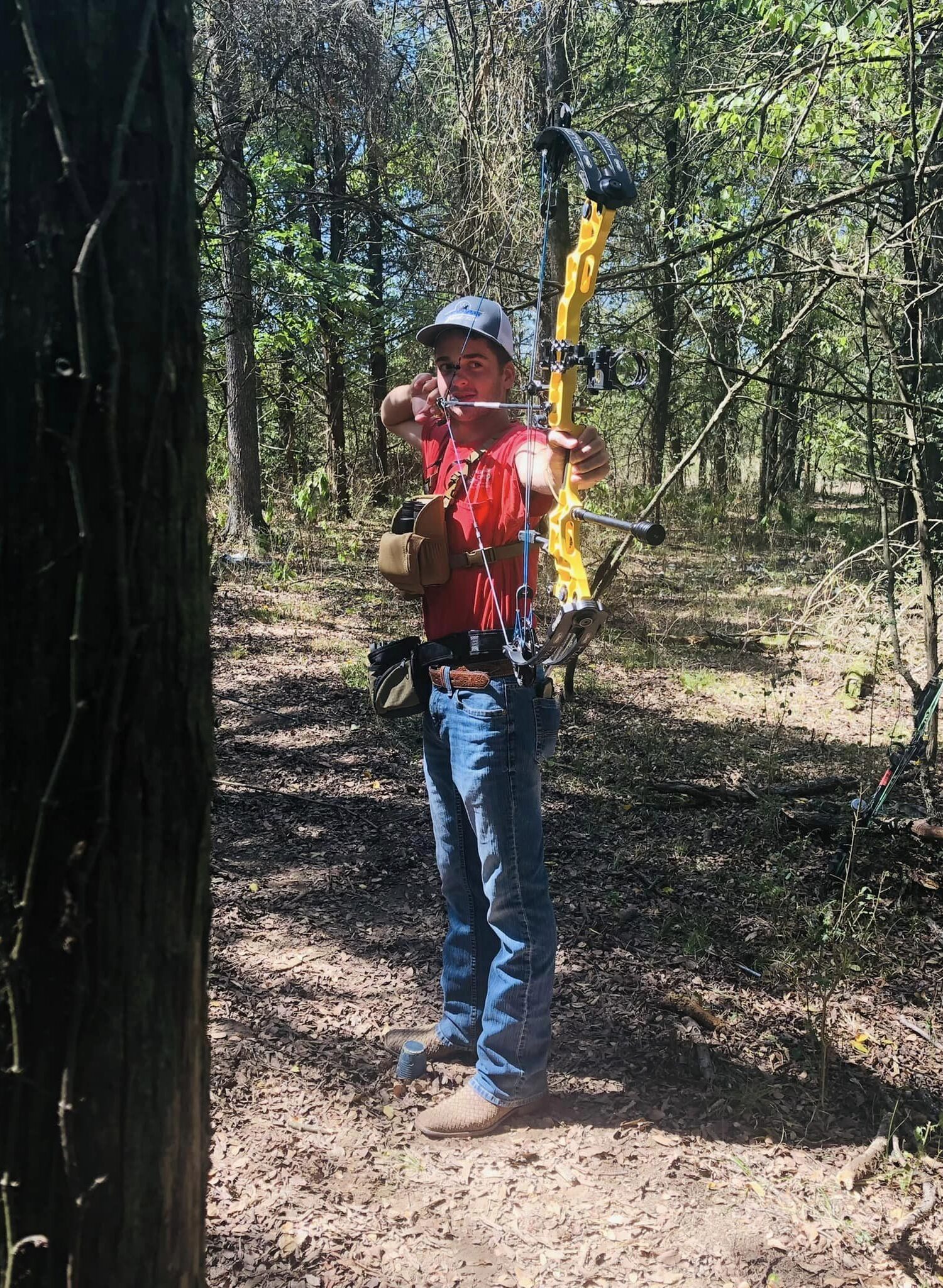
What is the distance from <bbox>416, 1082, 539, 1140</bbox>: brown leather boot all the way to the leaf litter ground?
47 millimetres

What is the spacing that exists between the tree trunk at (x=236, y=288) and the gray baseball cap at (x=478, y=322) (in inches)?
131

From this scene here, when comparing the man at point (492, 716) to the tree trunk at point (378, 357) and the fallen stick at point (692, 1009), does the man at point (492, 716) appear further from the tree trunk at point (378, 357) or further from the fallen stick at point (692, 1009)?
the tree trunk at point (378, 357)

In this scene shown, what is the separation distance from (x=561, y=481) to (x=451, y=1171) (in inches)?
71.7

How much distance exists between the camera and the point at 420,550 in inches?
99.1

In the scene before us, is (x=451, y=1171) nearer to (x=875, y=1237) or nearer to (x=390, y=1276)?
(x=390, y=1276)

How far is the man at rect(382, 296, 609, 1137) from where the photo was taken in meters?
2.48

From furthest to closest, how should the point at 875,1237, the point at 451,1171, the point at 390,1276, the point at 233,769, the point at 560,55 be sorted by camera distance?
1. the point at 560,55
2. the point at 233,769
3. the point at 451,1171
4. the point at 875,1237
5. the point at 390,1276

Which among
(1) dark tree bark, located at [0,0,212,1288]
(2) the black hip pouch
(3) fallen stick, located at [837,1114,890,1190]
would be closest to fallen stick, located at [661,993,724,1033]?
(3) fallen stick, located at [837,1114,890,1190]

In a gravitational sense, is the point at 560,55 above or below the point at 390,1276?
above

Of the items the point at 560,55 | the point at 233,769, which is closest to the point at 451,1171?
the point at 233,769

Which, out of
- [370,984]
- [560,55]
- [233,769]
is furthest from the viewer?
[560,55]

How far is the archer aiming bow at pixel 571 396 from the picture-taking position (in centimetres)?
237

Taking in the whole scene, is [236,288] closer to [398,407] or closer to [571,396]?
[398,407]

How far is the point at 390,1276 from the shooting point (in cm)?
221
